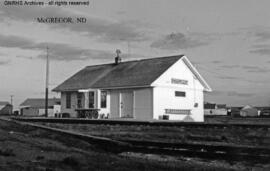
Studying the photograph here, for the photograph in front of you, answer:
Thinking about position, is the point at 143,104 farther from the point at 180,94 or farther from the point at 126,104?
the point at 180,94

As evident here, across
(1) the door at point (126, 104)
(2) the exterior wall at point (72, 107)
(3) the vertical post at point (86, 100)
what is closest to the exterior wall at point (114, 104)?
(1) the door at point (126, 104)

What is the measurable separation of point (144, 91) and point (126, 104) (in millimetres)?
2373

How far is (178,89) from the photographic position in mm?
37750

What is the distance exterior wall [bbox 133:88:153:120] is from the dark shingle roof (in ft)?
2.44

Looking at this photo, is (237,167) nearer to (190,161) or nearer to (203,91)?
(190,161)

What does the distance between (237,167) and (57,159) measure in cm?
425

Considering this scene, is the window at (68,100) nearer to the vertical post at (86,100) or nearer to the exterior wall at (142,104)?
the vertical post at (86,100)

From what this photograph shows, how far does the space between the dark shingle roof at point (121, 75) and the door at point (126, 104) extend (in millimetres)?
905

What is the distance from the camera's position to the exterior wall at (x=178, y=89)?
35281 millimetres

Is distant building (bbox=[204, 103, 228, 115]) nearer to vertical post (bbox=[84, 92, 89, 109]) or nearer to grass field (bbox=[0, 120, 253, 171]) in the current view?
vertical post (bbox=[84, 92, 89, 109])

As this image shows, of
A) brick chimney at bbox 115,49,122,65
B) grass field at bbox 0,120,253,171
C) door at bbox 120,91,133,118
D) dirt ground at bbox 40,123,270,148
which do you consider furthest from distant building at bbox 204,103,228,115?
grass field at bbox 0,120,253,171

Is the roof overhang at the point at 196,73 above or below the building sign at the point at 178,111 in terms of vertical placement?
above

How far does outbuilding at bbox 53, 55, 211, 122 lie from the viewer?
116 ft

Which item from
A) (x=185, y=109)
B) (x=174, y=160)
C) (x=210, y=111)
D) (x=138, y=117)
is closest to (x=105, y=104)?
(x=138, y=117)
